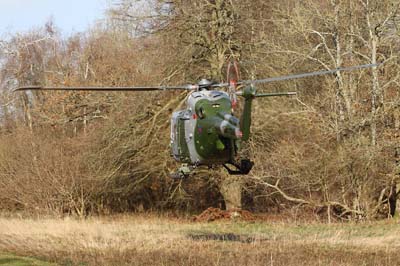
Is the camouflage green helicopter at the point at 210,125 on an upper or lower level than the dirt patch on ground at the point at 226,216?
upper

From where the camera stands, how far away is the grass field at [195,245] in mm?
13117

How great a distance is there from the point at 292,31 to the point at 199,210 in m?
10.3

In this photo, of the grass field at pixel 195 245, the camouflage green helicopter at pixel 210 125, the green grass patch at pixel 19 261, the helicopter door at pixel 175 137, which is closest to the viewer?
the camouflage green helicopter at pixel 210 125

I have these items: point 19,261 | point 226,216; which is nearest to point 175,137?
point 19,261

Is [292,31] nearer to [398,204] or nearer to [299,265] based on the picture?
[398,204]

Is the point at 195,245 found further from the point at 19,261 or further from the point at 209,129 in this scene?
the point at 209,129

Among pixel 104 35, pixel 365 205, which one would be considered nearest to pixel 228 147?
pixel 365 205

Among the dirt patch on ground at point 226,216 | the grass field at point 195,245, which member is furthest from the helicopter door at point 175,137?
the dirt patch on ground at point 226,216

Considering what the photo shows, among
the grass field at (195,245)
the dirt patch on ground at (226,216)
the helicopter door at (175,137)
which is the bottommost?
the dirt patch on ground at (226,216)

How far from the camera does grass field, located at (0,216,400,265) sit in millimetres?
13117

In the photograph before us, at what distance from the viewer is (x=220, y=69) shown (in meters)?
26.3

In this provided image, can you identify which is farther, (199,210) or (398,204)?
(199,210)

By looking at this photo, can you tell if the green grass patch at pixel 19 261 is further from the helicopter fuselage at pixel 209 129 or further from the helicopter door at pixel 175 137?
the helicopter fuselage at pixel 209 129

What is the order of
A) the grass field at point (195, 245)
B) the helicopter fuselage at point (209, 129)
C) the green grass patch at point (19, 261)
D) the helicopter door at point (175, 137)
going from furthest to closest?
the grass field at point (195, 245) → the green grass patch at point (19, 261) → the helicopter door at point (175, 137) → the helicopter fuselage at point (209, 129)
